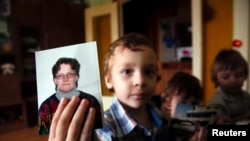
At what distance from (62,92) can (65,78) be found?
16mm

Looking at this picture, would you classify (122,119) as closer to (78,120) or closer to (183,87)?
(78,120)

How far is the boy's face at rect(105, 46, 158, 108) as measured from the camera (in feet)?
0.82

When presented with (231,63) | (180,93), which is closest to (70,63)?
(180,93)

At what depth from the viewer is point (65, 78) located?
22 cm

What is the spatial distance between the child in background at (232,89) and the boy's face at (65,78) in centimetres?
33

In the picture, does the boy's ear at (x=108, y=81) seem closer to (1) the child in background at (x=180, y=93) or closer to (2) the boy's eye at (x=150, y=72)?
(2) the boy's eye at (x=150, y=72)

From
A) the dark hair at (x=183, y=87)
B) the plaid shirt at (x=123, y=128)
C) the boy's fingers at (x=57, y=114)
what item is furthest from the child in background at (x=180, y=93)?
the boy's fingers at (x=57, y=114)

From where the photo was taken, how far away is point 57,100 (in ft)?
0.75

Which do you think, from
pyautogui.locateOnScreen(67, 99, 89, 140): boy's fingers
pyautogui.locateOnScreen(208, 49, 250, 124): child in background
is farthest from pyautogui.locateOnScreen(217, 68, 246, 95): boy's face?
pyautogui.locateOnScreen(67, 99, 89, 140): boy's fingers

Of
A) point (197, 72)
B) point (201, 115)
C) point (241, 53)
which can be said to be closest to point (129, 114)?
point (201, 115)

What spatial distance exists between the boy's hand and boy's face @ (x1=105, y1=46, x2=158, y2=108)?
0.05 metres

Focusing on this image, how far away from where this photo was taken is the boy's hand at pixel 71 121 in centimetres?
22

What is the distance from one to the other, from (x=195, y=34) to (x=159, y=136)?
1.72 feet

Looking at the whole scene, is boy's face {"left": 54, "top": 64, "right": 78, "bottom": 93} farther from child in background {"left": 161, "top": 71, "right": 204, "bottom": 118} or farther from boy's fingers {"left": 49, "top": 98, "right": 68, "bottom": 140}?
child in background {"left": 161, "top": 71, "right": 204, "bottom": 118}
